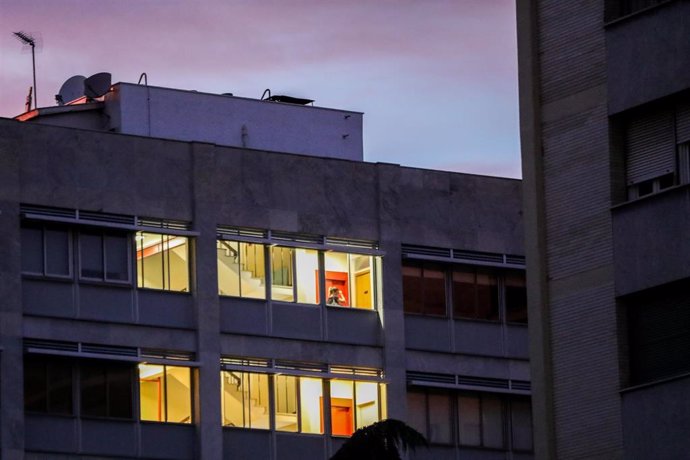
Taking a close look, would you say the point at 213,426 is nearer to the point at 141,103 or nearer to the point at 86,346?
the point at 86,346

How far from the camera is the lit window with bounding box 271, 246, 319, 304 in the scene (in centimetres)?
6350

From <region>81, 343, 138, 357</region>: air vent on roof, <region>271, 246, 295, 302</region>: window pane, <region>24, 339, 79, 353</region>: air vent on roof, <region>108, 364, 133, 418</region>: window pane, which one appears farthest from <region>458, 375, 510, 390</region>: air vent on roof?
<region>24, 339, 79, 353</region>: air vent on roof

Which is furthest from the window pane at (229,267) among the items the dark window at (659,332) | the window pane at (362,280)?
the dark window at (659,332)

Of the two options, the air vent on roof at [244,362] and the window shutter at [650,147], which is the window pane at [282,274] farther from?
the window shutter at [650,147]

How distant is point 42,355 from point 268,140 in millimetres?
12227

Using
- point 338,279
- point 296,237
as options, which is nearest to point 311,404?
point 338,279

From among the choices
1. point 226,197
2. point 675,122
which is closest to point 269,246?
point 226,197

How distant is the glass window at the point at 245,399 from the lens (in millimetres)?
61906

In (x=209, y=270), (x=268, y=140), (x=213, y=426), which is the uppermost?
(x=268, y=140)

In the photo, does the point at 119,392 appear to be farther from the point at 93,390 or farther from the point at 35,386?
the point at 35,386

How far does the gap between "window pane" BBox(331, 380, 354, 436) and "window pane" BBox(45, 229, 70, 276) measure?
883 cm

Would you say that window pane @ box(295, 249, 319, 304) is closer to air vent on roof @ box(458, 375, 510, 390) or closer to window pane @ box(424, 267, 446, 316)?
window pane @ box(424, 267, 446, 316)

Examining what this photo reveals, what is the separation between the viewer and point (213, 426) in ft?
201

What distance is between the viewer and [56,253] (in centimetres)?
5956
